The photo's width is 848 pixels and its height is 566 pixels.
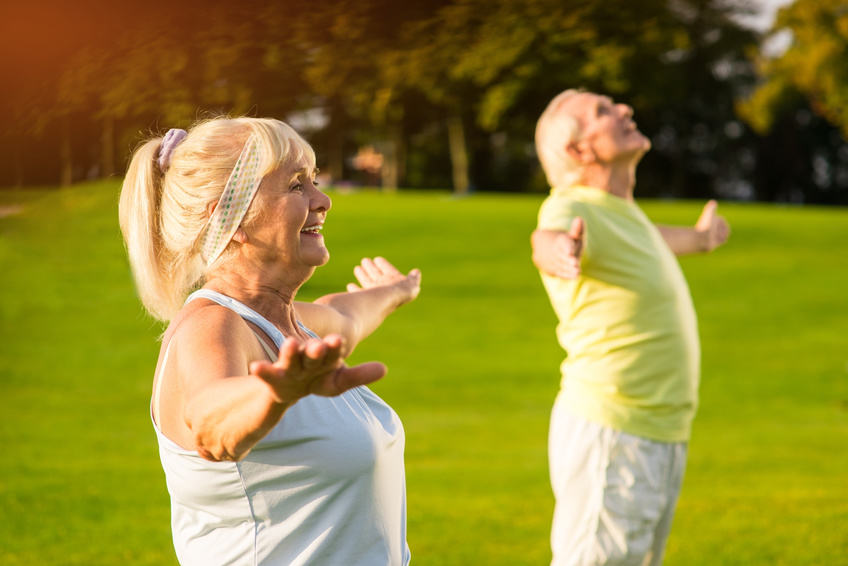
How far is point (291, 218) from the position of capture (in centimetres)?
209

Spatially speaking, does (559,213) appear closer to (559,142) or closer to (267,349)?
(559,142)

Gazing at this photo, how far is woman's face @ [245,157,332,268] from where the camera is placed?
2.08 m

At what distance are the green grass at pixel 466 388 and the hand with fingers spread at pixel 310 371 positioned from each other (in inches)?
41.8

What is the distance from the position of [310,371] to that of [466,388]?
10932mm

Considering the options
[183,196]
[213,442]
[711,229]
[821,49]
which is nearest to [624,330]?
[711,229]

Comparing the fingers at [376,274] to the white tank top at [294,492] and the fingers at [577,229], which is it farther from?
the white tank top at [294,492]

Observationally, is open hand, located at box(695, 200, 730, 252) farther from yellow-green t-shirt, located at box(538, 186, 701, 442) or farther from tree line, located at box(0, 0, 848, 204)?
tree line, located at box(0, 0, 848, 204)

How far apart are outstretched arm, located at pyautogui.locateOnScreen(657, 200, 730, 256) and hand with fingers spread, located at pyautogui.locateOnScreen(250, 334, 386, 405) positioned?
9.78 feet

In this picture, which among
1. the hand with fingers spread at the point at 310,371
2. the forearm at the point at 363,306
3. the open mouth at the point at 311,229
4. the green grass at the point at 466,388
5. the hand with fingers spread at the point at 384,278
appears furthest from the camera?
the green grass at the point at 466,388

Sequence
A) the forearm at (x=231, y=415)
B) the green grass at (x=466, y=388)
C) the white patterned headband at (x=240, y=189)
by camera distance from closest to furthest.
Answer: the forearm at (x=231, y=415), the white patterned headband at (x=240, y=189), the green grass at (x=466, y=388)

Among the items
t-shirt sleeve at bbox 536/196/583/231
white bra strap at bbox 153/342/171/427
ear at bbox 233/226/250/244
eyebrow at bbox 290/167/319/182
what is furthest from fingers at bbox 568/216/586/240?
white bra strap at bbox 153/342/171/427

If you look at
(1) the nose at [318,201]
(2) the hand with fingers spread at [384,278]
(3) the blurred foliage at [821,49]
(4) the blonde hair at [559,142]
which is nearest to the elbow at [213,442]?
(1) the nose at [318,201]

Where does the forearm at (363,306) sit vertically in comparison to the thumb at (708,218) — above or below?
above

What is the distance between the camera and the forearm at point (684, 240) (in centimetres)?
424
